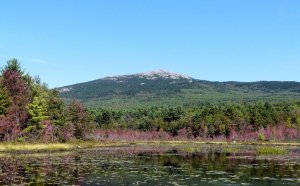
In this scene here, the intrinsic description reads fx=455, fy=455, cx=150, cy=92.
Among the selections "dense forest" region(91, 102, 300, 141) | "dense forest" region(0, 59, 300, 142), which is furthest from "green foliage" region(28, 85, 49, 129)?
"dense forest" region(91, 102, 300, 141)

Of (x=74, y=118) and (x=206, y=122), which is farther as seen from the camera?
(x=206, y=122)

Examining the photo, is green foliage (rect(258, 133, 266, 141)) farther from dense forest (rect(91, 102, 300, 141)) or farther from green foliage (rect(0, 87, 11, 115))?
green foliage (rect(0, 87, 11, 115))

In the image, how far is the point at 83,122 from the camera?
410 ft

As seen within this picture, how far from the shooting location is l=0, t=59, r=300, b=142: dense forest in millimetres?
96125

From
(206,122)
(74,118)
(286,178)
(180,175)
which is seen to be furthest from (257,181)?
(206,122)

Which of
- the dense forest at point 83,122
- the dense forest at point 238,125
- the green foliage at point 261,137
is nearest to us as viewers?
the dense forest at point 83,122

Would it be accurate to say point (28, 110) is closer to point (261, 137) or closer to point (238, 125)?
point (261, 137)

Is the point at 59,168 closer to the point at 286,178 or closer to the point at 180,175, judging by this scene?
the point at 180,175

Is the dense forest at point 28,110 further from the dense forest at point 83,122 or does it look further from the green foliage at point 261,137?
the green foliage at point 261,137

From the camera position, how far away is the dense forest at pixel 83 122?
315 ft

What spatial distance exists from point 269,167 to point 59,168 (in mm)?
23410

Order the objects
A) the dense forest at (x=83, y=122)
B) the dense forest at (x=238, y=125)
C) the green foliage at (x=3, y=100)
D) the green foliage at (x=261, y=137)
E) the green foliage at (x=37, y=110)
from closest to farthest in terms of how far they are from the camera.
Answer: the green foliage at (x=3, y=100), the dense forest at (x=83, y=122), the green foliage at (x=37, y=110), the green foliage at (x=261, y=137), the dense forest at (x=238, y=125)

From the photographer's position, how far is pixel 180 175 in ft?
141

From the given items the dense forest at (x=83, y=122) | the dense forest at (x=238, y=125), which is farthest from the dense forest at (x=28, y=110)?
the dense forest at (x=238, y=125)
